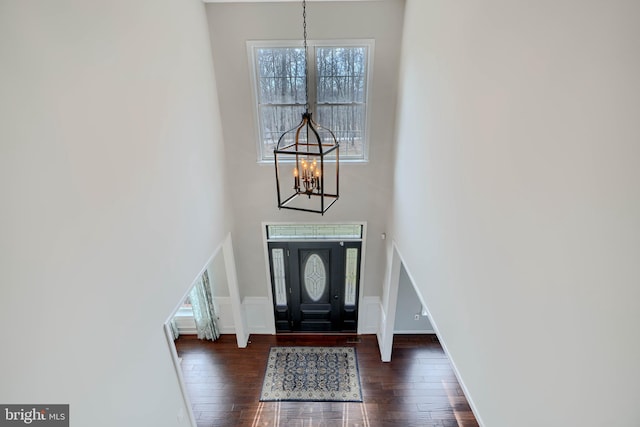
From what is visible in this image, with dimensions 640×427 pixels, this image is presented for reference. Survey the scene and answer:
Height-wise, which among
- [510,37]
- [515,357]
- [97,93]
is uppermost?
[510,37]

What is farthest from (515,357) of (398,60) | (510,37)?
(398,60)

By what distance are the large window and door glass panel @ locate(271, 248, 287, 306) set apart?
1711 millimetres

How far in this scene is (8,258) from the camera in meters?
1.53

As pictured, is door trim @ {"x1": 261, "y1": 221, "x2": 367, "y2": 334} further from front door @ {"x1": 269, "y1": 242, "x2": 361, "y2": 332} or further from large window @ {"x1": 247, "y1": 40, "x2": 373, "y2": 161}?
large window @ {"x1": 247, "y1": 40, "x2": 373, "y2": 161}

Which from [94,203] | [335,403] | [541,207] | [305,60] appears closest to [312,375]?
[335,403]

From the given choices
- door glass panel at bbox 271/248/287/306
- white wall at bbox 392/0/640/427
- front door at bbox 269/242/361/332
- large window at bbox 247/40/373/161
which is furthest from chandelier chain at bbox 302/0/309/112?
door glass panel at bbox 271/248/287/306

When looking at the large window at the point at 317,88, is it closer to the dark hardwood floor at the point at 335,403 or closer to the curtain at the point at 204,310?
the curtain at the point at 204,310

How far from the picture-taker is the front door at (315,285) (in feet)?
18.3

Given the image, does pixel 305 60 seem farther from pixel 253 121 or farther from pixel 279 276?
pixel 279 276

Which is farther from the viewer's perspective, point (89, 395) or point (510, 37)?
point (89, 395)

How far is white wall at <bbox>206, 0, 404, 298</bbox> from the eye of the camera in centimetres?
409

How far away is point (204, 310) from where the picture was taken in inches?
224

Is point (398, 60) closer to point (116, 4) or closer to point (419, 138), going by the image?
point (419, 138)

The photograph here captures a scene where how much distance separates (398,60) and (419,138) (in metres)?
1.53
